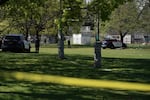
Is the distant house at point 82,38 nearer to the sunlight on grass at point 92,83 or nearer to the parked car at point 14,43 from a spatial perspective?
the parked car at point 14,43

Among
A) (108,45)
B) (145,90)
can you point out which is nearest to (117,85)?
(145,90)

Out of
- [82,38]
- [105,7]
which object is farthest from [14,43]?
[82,38]

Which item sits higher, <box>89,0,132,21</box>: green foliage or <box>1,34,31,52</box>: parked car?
<box>89,0,132,21</box>: green foliage

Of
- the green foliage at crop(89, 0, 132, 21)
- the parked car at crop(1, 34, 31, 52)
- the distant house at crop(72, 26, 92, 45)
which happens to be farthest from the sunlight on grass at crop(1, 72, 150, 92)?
the distant house at crop(72, 26, 92, 45)

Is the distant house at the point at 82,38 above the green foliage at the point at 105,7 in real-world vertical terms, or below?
below

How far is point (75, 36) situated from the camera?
113562mm

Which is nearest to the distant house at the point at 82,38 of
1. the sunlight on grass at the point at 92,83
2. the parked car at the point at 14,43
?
the parked car at the point at 14,43

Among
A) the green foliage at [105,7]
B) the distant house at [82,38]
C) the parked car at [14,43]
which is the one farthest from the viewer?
the distant house at [82,38]

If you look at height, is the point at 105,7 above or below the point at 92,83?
above

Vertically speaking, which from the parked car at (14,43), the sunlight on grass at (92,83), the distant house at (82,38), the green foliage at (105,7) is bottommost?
the distant house at (82,38)

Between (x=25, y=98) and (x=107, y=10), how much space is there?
13413 millimetres

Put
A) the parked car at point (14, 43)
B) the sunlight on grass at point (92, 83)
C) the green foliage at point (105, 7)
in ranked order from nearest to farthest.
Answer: the sunlight on grass at point (92, 83)
the green foliage at point (105, 7)
the parked car at point (14, 43)

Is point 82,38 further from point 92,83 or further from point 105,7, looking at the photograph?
point 92,83

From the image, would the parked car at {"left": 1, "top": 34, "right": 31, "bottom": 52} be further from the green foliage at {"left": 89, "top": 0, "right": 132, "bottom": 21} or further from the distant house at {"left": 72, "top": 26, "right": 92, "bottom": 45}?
the distant house at {"left": 72, "top": 26, "right": 92, "bottom": 45}
